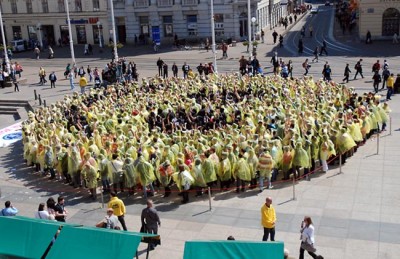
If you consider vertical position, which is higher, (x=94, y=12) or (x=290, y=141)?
(x=94, y=12)

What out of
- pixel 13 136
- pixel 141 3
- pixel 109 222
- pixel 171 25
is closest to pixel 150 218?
pixel 109 222

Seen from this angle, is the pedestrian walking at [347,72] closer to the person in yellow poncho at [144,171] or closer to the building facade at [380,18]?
the building facade at [380,18]

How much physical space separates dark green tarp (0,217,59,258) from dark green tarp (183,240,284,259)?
11.3 ft

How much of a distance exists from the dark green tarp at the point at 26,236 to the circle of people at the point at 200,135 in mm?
5540

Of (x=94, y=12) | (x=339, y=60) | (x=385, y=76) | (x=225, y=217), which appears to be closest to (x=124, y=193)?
(x=225, y=217)

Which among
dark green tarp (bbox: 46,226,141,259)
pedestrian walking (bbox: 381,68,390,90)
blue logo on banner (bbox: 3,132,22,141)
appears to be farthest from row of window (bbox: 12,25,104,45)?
dark green tarp (bbox: 46,226,141,259)

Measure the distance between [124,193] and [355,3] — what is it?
4619cm

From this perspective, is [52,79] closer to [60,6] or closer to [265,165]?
[265,165]

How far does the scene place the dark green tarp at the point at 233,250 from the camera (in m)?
11.0

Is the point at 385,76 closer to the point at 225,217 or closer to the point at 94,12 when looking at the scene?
the point at 225,217

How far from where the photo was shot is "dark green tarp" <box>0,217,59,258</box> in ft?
40.2

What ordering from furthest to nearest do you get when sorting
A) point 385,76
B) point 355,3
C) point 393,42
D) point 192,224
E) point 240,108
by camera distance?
point 355,3 → point 393,42 → point 385,76 → point 240,108 → point 192,224

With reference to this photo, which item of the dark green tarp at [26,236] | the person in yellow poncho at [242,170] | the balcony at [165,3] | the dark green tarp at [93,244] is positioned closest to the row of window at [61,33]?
the balcony at [165,3]

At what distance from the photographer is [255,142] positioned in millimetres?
19047
